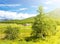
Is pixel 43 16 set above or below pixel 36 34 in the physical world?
above

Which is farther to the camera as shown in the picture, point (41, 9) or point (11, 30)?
point (11, 30)

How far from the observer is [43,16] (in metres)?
40.5

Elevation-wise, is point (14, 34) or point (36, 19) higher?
point (36, 19)

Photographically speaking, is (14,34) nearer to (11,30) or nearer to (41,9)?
(11,30)

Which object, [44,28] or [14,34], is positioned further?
[14,34]

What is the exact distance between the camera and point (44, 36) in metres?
40.3

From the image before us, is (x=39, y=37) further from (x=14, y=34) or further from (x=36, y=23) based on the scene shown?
(x=14, y=34)

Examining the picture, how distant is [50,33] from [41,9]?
6886mm

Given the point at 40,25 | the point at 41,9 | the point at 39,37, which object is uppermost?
the point at 41,9

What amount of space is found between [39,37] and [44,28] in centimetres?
266

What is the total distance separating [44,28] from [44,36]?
195 cm

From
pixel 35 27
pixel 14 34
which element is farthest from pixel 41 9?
pixel 14 34

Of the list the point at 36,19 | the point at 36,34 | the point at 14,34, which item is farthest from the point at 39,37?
the point at 14,34

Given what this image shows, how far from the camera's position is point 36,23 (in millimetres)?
40469
